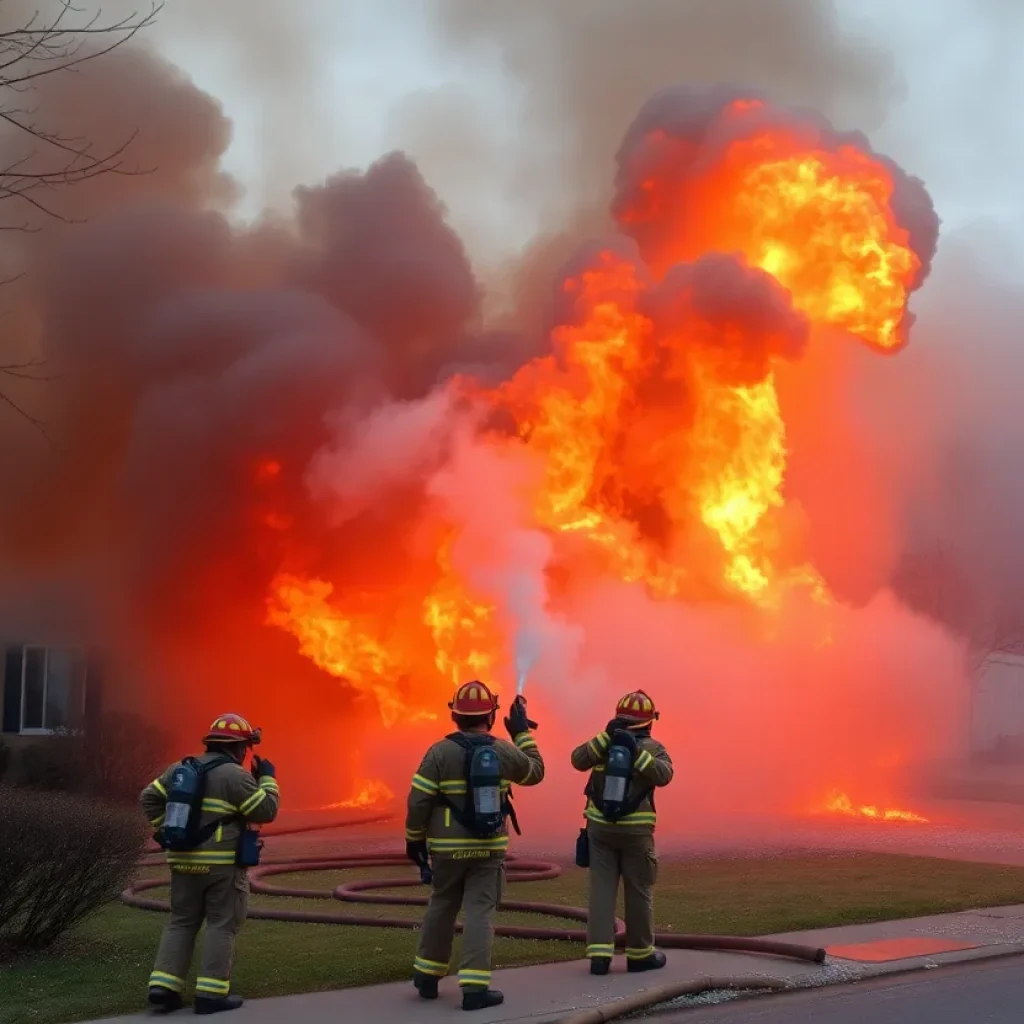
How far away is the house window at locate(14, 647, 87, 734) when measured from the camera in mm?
21625

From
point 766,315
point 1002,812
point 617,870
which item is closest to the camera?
point 617,870

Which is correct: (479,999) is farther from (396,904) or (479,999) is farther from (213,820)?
(396,904)

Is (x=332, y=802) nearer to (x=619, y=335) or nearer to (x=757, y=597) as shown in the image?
(x=757, y=597)

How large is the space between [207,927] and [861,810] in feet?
44.9

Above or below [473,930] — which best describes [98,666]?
above

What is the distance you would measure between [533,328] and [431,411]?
3200mm

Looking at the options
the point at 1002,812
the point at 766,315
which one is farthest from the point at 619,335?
the point at 1002,812

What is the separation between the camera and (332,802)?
22.4 metres

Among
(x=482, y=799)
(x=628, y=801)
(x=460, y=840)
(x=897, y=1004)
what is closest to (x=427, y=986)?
(x=460, y=840)

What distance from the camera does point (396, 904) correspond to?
10195 mm

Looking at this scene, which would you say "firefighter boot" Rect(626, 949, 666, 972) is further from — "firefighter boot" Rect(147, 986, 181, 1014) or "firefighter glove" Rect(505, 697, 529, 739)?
"firefighter boot" Rect(147, 986, 181, 1014)

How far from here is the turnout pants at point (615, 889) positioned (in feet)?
25.5

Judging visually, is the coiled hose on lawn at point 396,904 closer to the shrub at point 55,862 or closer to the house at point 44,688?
the shrub at point 55,862

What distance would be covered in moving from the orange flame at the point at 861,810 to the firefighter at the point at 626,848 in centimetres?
1064
